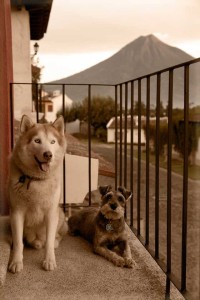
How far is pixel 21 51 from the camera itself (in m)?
10.1

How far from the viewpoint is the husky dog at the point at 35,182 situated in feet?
8.20

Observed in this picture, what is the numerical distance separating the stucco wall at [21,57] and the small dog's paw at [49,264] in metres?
7.49

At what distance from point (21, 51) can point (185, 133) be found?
8.74 metres

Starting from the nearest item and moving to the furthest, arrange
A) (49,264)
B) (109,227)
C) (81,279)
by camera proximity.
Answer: (81,279), (49,264), (109,227)

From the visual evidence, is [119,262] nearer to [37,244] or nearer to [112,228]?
[112,228]

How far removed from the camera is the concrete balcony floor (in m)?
2.21

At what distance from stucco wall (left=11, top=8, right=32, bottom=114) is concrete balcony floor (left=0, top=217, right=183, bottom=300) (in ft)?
24.2

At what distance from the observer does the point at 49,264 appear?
2518mm

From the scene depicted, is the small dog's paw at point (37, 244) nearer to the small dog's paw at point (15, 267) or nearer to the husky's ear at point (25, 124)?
the small dog's paw at point (15, 267)

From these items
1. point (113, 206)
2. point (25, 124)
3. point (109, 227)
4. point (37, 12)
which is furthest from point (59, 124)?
point (37, 12)

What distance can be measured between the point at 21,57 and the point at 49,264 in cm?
831

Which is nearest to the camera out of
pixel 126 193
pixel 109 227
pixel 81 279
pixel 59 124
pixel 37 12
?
pixel 81 279

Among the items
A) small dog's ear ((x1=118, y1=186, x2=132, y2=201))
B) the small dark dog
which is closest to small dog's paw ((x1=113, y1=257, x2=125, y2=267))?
the small dark dog

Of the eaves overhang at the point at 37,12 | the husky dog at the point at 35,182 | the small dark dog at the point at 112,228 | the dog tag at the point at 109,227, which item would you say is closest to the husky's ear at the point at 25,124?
the husky dog at the point at 35,182
